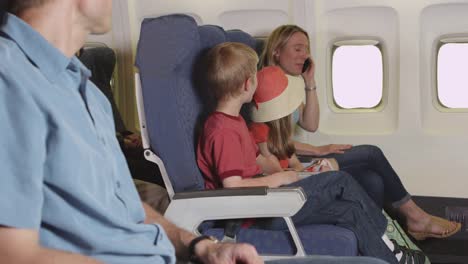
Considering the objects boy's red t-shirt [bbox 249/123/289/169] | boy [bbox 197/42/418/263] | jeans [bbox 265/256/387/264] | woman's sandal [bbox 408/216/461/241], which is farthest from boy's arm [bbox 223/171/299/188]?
woman's sandal [bbox 408/216/461/241]

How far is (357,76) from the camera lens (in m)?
4.78

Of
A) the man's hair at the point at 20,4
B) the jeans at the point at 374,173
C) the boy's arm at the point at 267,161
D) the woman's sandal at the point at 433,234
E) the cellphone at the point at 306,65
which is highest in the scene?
the man's hair at the point at 20,4

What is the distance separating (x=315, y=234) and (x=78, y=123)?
1.52 meters

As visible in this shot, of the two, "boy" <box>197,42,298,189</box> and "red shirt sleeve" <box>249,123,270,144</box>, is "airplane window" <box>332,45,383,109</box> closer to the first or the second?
"red shirt sleeve" <box>249,123,270,144</box>

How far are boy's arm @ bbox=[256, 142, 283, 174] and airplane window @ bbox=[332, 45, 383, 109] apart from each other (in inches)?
56.9

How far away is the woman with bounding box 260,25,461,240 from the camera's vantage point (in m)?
3.97

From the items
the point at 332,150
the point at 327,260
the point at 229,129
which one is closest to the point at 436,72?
the point at 332,150

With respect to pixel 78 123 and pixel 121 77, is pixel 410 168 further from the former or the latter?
pixel 78 123

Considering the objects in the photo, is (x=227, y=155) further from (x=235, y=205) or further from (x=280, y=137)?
(x=280, y=137)

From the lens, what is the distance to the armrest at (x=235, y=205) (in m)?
2.65

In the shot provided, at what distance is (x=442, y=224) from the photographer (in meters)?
4.14

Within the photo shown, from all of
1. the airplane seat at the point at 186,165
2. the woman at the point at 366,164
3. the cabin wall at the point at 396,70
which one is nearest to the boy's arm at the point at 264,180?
the airplane seat at the point at 186,165

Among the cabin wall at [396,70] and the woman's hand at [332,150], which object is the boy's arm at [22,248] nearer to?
the woman's hand at [332,150]

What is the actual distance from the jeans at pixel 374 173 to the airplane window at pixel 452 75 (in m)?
0.92
